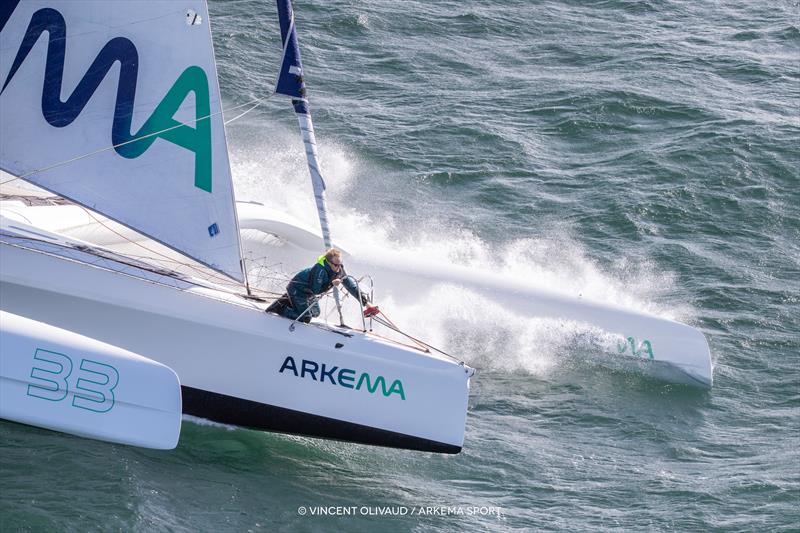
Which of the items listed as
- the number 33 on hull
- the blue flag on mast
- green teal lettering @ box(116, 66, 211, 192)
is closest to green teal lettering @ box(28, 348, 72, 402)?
the number 33 on hull

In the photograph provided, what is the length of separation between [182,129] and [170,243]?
0.93 metres

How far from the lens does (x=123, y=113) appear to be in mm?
9383

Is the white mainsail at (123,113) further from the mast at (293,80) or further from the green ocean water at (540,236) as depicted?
the green ocean water at (540,236)

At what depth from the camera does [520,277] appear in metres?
12.6

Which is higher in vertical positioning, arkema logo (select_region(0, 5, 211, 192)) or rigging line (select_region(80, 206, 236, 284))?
arkema logo (select_region(0, 5, 211, 192))

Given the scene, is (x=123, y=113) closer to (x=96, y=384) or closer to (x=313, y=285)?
(x=313, y=285)

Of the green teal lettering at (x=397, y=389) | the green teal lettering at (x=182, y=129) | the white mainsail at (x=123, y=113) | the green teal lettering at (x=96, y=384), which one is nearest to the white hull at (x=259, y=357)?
the green teal lettering at (x=397, y=389)

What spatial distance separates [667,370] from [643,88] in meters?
6.88

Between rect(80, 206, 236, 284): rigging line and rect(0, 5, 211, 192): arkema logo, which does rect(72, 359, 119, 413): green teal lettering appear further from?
rect(80, 206, 236, 284): rigging line

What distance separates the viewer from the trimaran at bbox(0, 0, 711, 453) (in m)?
9.22

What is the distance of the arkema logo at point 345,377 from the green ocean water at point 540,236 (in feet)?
2.23

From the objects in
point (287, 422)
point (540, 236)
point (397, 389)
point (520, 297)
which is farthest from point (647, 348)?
point (287, 422)

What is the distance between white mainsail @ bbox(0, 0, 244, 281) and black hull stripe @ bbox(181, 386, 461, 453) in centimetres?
125

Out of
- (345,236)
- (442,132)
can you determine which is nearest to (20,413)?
(345,236)
